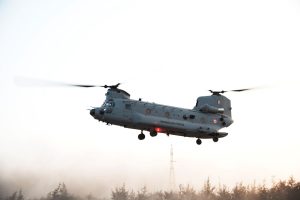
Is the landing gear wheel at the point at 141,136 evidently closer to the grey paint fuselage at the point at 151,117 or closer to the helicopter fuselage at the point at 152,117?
the helicopter fuselage at the point at 152,117

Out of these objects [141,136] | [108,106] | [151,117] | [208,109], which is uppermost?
[208,109]

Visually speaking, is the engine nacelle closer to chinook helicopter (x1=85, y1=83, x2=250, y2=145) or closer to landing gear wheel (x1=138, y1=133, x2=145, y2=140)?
chinook helicopter (x1=85, y1=83, x2=250, y2=145)

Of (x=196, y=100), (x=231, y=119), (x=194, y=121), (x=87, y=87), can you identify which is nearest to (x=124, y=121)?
(x=87, y=87)

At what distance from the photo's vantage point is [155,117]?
45.4 meters

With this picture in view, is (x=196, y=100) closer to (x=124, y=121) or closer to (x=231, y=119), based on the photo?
(x=231, y=119)

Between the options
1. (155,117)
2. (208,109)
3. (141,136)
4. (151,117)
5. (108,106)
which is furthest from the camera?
(208,109)

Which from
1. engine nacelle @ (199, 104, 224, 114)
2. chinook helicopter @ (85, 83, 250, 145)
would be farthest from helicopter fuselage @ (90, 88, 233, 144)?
engine nacelle @ (199, 104, 224, 114)

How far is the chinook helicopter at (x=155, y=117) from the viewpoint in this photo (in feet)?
146

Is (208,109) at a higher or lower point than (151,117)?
higher

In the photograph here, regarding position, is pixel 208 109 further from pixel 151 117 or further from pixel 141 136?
pixel 141 136

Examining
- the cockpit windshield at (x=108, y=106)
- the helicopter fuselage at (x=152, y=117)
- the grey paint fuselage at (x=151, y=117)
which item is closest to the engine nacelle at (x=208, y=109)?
the helicopter fuselage at (x=152, y=117)

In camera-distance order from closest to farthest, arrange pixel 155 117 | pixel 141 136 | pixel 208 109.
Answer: pixel 155 117
pixel 141 136
pixel 208 109

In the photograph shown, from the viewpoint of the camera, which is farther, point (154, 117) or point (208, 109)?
point (208, 109)

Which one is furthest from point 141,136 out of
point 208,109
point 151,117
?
point 208,109
